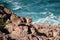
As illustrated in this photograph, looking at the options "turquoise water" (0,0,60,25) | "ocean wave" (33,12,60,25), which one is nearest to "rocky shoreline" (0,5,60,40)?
"ocean wave" (33,12,60,25)

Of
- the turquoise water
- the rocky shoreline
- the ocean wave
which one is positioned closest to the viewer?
the rocky shoreline

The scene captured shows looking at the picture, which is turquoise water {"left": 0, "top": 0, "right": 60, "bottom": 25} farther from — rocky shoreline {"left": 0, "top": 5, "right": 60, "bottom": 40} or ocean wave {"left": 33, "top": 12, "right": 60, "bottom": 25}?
rocky shoreline {"left": 0, "top": 5, "right": 60, "bottom": 40}

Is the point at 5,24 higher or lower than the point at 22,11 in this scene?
higher

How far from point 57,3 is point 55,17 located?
14.0 m

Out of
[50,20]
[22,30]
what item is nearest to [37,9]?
[50,20]

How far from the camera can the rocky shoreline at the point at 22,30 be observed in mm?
21811

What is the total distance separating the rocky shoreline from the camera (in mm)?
21811

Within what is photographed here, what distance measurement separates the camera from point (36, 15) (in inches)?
2317

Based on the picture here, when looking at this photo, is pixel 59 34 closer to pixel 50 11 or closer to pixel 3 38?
pixel 3 38

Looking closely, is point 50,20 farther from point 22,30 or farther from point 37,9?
point 22,30

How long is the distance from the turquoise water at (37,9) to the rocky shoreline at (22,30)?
90.5 feet

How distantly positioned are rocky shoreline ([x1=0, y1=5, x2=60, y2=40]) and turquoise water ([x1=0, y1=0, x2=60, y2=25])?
27578 millimetres

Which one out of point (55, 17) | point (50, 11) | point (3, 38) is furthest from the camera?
point (50, 11)

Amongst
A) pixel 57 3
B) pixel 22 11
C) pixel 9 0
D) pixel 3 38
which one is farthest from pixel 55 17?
pixel 3 38
